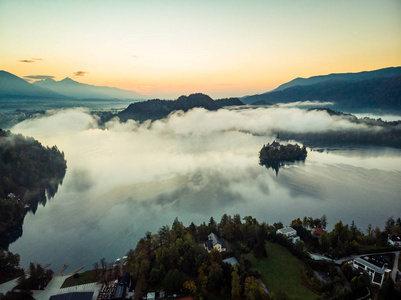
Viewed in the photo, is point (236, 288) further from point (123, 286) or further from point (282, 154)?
point (282, 154)

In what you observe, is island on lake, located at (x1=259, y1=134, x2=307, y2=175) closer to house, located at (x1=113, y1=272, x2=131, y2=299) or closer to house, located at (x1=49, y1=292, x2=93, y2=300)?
house, located at (x1=113, y1=272, x2=131, y2=299)

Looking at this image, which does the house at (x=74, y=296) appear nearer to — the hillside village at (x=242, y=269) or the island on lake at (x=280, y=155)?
the hillside village at (x=242, y=269)

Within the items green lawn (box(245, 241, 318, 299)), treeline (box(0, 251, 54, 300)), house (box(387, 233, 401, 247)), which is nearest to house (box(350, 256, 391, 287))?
green lawn (box(245, 241, 318, 299))

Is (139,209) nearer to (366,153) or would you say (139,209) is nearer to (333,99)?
(366,153)

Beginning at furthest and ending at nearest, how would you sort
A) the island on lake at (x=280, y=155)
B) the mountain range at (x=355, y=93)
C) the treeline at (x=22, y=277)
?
the mountain range at (x=355, y=93)
the island on lake at (x=280, y=155)
the treeline at (x=22, y=277)

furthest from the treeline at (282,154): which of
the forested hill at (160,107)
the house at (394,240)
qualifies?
the forested hill at (160,107)
